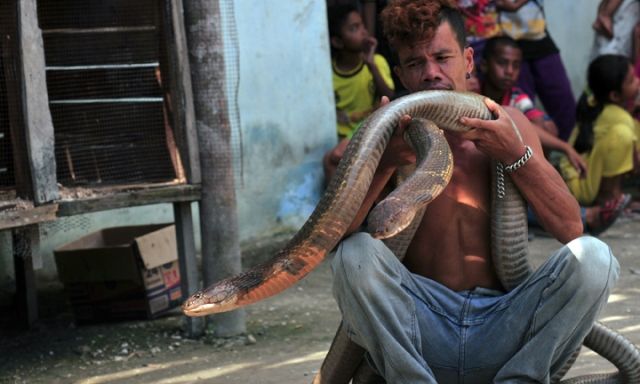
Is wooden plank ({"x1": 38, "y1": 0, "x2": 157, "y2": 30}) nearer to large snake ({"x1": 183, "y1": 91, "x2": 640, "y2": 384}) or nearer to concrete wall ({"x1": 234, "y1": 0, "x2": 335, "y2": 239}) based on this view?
concrete wall ({"x1": 234, "y1": 0, "x2": 335, "y2": 239})

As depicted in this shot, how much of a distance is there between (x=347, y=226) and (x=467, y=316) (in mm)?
560

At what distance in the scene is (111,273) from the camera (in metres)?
5.53

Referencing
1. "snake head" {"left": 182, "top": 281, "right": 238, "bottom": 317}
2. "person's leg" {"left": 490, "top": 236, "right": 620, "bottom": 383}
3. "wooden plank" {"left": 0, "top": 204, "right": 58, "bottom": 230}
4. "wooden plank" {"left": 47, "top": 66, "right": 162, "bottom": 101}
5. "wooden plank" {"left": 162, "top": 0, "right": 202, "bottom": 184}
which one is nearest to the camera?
"snake head" {"left": 182, "top": 281, "right": 238, "bottom": 317}

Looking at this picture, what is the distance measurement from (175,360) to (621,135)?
4297 mm

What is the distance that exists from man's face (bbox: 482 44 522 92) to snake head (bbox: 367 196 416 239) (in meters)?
4.85

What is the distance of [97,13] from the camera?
529cm

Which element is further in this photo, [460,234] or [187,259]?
[187,259]

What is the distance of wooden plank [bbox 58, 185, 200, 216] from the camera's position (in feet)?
15.8

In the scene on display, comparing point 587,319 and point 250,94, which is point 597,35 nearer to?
point 250,94

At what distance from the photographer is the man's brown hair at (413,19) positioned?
11.6ft

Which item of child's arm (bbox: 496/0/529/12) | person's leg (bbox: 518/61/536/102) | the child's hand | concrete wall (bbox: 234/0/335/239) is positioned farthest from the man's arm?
person's leg (bbox: 518/61/536/102)

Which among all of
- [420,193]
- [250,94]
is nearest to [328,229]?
[420,193]

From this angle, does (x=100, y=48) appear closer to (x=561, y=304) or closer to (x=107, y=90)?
(x=107, y=90)

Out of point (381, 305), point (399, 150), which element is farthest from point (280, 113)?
point (381, 305)
